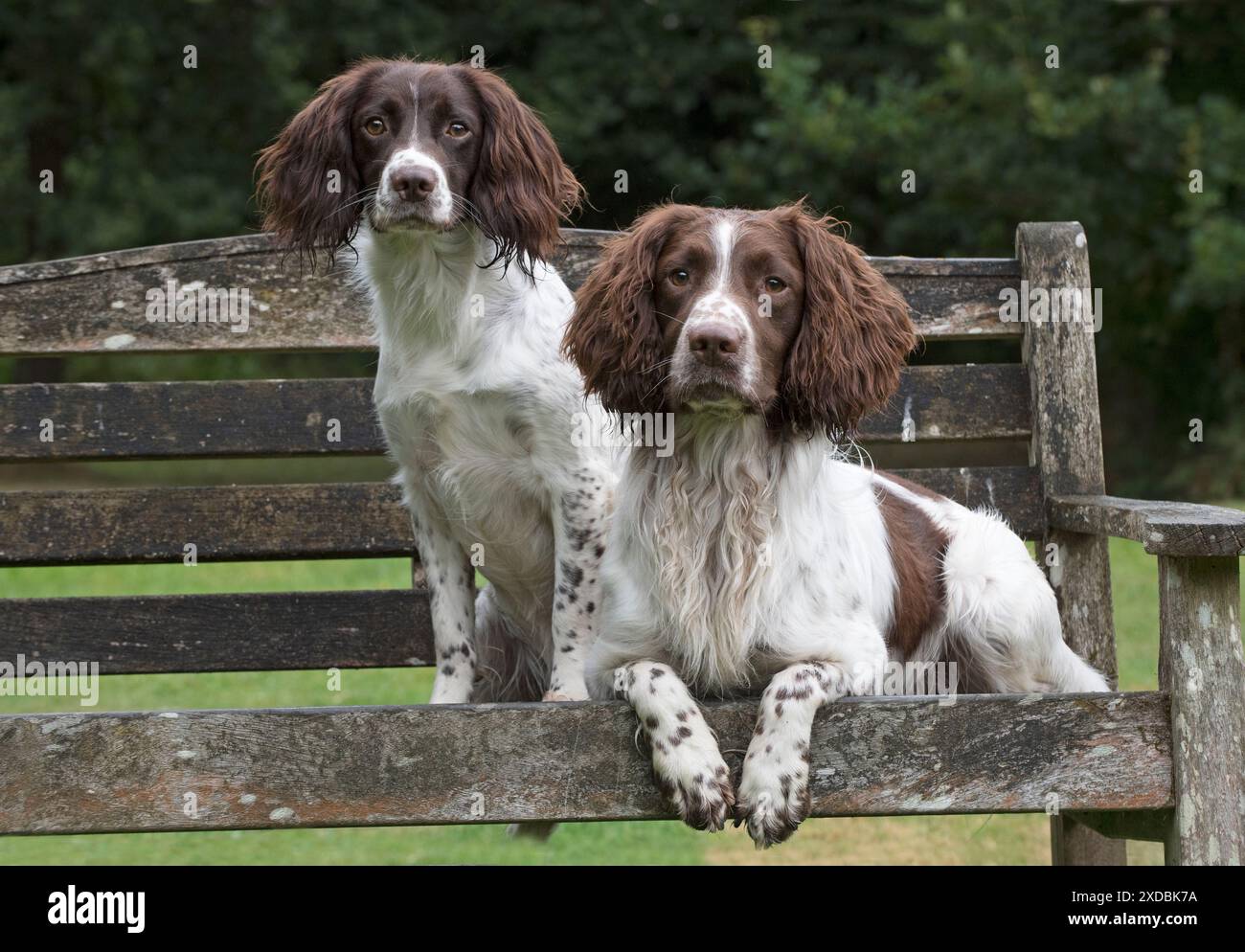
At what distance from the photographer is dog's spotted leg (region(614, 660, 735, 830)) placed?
7.93 ft

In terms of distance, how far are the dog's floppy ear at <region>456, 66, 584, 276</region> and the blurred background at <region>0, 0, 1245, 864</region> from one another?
607cm

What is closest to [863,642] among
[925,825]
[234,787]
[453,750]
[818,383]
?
[818,383]

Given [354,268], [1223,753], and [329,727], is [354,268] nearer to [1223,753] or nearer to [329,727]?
[329,727]

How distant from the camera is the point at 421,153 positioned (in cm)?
306

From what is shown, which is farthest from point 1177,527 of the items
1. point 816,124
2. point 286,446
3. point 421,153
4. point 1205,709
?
point 816,124

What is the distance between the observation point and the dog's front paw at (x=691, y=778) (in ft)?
7.92

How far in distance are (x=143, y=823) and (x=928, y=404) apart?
2.09m

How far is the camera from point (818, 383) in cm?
278

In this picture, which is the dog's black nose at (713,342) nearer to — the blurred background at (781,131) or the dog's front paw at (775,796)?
the dog's front paw at (775,796)

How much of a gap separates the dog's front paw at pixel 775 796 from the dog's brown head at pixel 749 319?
0.63 metres

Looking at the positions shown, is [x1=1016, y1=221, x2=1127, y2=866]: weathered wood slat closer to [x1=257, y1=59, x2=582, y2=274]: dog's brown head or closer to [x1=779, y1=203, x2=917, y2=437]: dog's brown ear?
[x1=779, y1=203, x2=917, y2=437]: dog's brown ear

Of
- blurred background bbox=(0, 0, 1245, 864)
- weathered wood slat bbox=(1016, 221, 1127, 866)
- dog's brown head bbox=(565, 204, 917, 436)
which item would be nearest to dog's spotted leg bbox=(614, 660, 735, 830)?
dog's brown head bbox=(565, 204, 917, 436)

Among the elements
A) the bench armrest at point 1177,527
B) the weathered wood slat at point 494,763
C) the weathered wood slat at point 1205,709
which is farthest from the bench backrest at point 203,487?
the weathered wood slat at point 494,763

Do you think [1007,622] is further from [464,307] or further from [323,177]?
[323,177]
